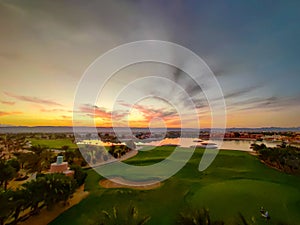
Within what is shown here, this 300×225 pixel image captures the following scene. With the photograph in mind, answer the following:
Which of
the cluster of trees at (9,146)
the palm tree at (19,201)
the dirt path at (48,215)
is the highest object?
the cluster of trees at (9,146)

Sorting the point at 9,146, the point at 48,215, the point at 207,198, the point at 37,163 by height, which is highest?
the point at 9,146

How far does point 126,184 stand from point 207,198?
13.8 ft

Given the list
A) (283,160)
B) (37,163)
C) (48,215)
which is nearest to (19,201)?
(48,215)

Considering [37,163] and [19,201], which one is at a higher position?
[37,163]

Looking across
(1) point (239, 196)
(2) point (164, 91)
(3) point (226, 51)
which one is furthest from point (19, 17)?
(1) point (239, 196)

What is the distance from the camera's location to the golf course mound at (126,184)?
10312 mm

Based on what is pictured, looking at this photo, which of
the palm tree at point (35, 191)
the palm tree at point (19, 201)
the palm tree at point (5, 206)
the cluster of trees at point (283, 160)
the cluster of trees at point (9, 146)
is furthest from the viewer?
the cluster of trees at point (9, 146)

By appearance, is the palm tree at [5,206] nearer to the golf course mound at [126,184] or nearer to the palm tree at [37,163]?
the golf course mound at [126,184]

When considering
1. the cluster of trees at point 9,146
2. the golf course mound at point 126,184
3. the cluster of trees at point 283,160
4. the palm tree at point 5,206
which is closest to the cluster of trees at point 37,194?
the palm tree at point 5,206

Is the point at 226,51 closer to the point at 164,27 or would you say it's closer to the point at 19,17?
the point at 164,27

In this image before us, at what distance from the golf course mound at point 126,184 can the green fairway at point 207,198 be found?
0.38 metres

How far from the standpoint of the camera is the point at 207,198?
8703 mm

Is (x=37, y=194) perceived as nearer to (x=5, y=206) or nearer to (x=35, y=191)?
(x=35, y=191)

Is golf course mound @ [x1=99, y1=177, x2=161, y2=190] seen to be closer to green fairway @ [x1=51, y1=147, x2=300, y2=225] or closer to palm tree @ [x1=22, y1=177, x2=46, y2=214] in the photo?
green fairway @ [x1=51, y1=147, x2=300, y2=225]
